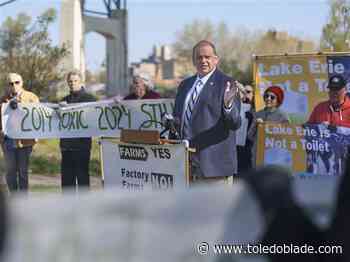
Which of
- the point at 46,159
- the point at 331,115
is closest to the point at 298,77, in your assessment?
the point at 331,115

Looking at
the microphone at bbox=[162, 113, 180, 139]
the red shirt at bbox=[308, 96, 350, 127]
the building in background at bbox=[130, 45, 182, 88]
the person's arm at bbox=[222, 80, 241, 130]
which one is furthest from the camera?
the building in background at bbox=[130, 45, 182, 88]

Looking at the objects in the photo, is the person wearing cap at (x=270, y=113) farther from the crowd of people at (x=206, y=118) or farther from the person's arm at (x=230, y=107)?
the person's arm at (x=230, y=107)

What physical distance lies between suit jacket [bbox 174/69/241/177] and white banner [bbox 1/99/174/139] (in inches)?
97.9

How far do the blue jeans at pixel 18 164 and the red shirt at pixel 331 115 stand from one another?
335cm

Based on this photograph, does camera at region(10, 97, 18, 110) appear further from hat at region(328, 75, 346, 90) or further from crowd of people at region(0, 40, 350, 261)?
hat at region(328, 75, 346, 90)

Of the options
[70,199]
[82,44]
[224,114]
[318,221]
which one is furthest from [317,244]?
[82,44]

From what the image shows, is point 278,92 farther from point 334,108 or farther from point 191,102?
point 191,102

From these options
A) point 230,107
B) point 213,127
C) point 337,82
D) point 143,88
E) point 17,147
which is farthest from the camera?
point 17,147

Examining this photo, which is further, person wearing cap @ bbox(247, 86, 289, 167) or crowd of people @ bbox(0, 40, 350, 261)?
person wearing cap @ bbox(247, 86, 289, 167)

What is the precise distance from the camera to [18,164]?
939 cm

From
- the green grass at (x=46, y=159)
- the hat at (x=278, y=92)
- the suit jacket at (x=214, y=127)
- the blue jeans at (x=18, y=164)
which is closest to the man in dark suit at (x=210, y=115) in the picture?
the suit jacket at (x=214, y=127)

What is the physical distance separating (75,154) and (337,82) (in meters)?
3.12

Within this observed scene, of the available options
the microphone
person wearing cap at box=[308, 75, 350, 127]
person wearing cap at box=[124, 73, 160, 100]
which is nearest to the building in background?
person wearing cap at box=[124, 73, 160, 100]

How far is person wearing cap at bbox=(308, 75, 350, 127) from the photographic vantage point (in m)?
8.20
